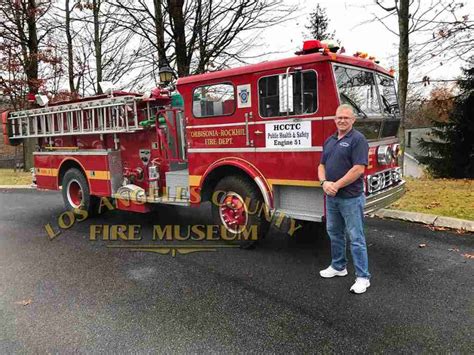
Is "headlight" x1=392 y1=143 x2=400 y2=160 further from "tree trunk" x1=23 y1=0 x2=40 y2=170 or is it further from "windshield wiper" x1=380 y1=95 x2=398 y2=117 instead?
"tree trunk" x1=23 y1=0 x2=40 y2=170

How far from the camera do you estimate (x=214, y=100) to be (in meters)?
5.30

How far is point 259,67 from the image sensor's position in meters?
4.76

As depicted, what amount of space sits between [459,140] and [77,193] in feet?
45.2

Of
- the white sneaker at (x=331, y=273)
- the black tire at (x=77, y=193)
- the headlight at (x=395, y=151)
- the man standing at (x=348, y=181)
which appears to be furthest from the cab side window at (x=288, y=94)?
the black tire at (x=77, y=193)

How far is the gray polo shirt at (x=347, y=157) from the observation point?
12.1ft

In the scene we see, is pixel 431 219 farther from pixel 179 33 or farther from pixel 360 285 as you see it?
pixel 179 33

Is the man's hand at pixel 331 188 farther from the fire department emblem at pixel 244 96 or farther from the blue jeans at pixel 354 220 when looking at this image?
the fire department emblem at pixel 244 96

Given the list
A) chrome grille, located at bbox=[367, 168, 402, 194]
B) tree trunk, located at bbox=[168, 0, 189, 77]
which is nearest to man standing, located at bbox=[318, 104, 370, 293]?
chrome grille, located at bbox=[367, 168, 402, 194]

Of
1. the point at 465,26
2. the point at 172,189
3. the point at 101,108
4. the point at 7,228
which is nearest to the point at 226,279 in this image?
the point at 172,189

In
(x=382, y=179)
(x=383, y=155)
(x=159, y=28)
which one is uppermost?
(x=159, y=28)

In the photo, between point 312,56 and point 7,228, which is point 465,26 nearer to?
point 312,56

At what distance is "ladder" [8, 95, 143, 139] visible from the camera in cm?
627

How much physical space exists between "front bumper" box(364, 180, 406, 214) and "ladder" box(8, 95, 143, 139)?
3.54 meters

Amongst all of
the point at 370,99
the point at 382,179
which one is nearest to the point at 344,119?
the point at 370,99
